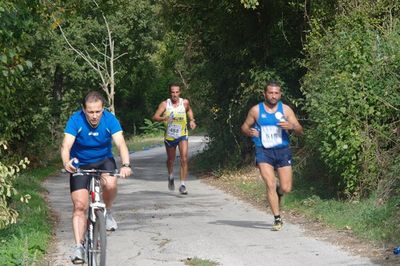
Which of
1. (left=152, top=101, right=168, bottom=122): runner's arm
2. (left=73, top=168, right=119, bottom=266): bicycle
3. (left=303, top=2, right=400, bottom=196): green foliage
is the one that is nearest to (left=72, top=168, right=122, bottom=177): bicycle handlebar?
(left=73, top=168, right=119, bottom=266): bicycle

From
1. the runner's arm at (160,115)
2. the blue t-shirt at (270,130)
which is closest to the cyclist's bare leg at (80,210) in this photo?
the blue t-shirt at (270,130)

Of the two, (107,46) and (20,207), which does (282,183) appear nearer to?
(20,207)

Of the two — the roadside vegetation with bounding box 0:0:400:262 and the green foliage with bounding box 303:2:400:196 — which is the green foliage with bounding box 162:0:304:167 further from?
the green foliage with bounding box 303:2:400:196

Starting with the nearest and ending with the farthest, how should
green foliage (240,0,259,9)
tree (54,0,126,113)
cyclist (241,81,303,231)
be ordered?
cyclist (241,81,303,231), green foliage (240,0,259,9), tree (54,0,126,113)

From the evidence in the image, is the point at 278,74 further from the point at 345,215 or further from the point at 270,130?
the point at 345,215

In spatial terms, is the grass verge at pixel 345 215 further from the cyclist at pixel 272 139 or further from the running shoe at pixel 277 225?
the cyclist at pixel 272 139

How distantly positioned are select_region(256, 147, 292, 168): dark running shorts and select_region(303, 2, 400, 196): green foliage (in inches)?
37.1

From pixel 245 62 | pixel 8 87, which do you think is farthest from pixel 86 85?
pixel 8 87

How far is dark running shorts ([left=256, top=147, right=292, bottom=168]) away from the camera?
410 inches

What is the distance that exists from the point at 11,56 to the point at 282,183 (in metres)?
4.07

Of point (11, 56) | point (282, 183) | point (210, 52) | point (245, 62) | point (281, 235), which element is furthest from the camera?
point (210, 52)

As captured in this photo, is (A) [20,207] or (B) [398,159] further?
(A) [20,207]

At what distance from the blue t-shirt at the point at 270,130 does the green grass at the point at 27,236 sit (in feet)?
10.5

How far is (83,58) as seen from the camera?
134 feet
